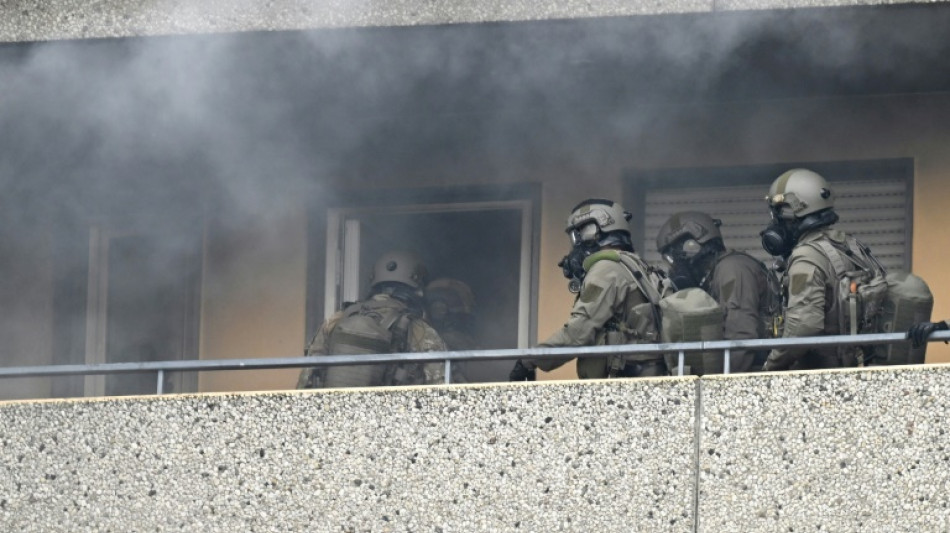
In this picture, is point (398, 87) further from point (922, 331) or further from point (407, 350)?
point (922, 331)

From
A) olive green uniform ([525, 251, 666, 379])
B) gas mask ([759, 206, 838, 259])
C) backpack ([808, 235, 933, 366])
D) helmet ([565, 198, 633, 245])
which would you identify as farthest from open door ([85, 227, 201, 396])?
backpack ([808, 235, 933, 366])

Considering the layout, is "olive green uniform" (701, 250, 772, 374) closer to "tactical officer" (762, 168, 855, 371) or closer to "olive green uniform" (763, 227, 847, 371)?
"tactical officer" (762, 168, 855, 371)

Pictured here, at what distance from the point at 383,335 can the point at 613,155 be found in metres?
1.78

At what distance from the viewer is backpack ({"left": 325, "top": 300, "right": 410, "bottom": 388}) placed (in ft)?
37.6

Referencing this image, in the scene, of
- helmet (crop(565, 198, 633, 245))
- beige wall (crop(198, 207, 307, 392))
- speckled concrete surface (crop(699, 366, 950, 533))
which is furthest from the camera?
beige wall (crop(198, 207, 307, 392))

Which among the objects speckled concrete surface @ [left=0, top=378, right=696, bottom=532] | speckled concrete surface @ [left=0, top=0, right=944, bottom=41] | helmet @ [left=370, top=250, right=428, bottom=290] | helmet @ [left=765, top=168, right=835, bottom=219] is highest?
speckled concrete surface @ [left=0, top=0, right=944, bottom=41]

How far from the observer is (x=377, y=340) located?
1150 centimetres

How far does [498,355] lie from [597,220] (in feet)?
5.80

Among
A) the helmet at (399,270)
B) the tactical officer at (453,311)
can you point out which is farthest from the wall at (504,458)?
the tactical officer at (453,311)

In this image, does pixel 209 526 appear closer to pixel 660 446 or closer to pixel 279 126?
pixel 660 446

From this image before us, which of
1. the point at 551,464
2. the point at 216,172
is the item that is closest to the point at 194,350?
the point at 216,172

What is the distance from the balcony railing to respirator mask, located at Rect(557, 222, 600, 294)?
1367 millimetres

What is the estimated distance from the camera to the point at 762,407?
901 cm

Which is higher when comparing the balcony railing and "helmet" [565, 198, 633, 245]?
"helmet" [565, 198, 633, 245]
